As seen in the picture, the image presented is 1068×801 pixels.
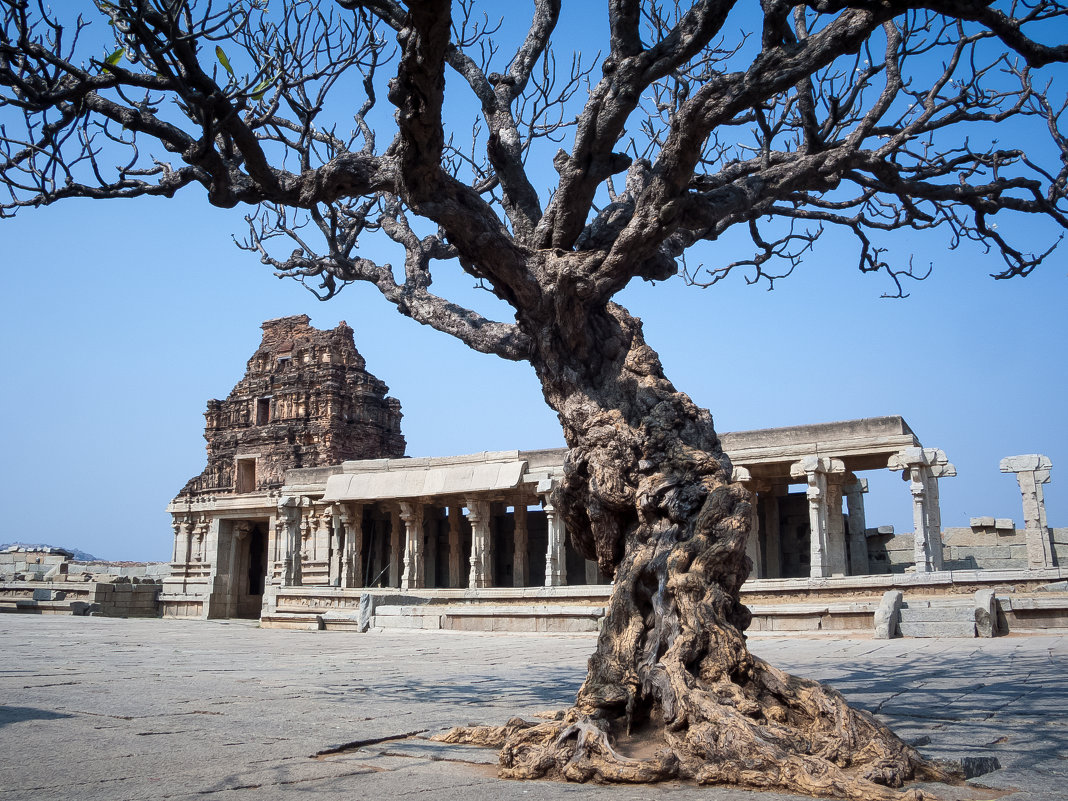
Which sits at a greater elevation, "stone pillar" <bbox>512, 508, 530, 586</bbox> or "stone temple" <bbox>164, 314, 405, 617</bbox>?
"stone temple" <bbox>164, 314, 405, 617</bbox>

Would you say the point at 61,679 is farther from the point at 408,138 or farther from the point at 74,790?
the point at 408,138

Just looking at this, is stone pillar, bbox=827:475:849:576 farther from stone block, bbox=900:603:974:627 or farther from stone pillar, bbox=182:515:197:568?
stone pillar, bbox=182:515:197:568

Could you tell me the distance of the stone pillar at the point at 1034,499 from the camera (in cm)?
1945

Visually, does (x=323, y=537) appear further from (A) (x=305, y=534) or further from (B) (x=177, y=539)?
(B) (x=177, y=539)

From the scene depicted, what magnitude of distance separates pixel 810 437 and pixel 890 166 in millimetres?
16001

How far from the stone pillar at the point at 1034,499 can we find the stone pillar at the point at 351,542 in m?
20.2

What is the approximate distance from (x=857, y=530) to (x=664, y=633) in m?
23.4

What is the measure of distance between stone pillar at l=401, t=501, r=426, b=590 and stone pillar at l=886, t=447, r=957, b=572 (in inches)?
595

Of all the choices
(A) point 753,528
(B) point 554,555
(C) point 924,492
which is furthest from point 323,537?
(C) point 924,492

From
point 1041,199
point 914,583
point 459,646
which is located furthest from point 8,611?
point 1041,199

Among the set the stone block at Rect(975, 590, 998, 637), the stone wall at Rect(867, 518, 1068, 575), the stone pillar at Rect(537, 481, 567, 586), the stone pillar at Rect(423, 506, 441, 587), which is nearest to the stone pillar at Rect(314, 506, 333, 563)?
the stone pillar at Rect(423, 506, 441, 587)

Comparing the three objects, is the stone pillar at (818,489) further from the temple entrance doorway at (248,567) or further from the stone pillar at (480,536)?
the temple entrance doorway at (248,567)

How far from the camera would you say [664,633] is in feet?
14.6

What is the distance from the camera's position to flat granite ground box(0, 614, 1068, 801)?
3.39 meters
